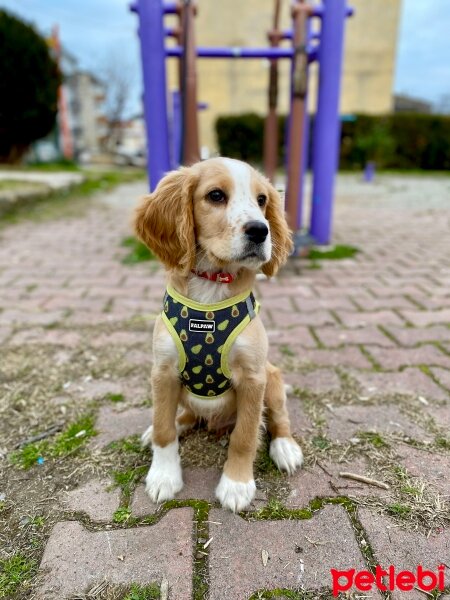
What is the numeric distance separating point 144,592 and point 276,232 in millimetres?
1452

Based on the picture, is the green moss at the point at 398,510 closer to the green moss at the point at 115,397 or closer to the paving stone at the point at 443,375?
the paving stone at the point at 443,375

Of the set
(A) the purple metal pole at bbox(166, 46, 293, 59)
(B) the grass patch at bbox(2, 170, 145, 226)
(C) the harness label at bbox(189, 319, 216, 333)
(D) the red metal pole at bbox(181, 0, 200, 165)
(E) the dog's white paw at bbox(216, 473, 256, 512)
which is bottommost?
(B) the grass patch at bbox(2, 170, 145, 226)

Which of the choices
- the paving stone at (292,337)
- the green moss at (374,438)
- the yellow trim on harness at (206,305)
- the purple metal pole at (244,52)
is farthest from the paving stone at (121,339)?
the purple metal pole at (244,52)

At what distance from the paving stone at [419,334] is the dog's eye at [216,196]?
199cm

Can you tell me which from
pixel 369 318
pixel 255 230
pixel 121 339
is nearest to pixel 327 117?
pixel 369 318

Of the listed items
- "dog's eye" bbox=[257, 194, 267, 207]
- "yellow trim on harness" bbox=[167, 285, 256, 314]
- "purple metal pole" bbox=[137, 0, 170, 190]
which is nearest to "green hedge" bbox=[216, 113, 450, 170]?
"purple metal pole" bbox=[137, 0, 170, 190]

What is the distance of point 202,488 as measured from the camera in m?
1.83

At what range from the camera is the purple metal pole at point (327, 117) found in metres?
4.43

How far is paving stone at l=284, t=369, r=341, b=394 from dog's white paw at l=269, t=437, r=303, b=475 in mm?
605

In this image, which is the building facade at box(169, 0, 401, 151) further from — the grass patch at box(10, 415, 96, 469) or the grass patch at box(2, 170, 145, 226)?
the grass patch at box(10, 415, 96, 469)

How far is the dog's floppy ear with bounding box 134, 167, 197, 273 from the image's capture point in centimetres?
175

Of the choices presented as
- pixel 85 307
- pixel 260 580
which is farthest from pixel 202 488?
pixel 85 307

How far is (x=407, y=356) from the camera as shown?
292 cm

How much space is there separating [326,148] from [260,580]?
14.8 feet
